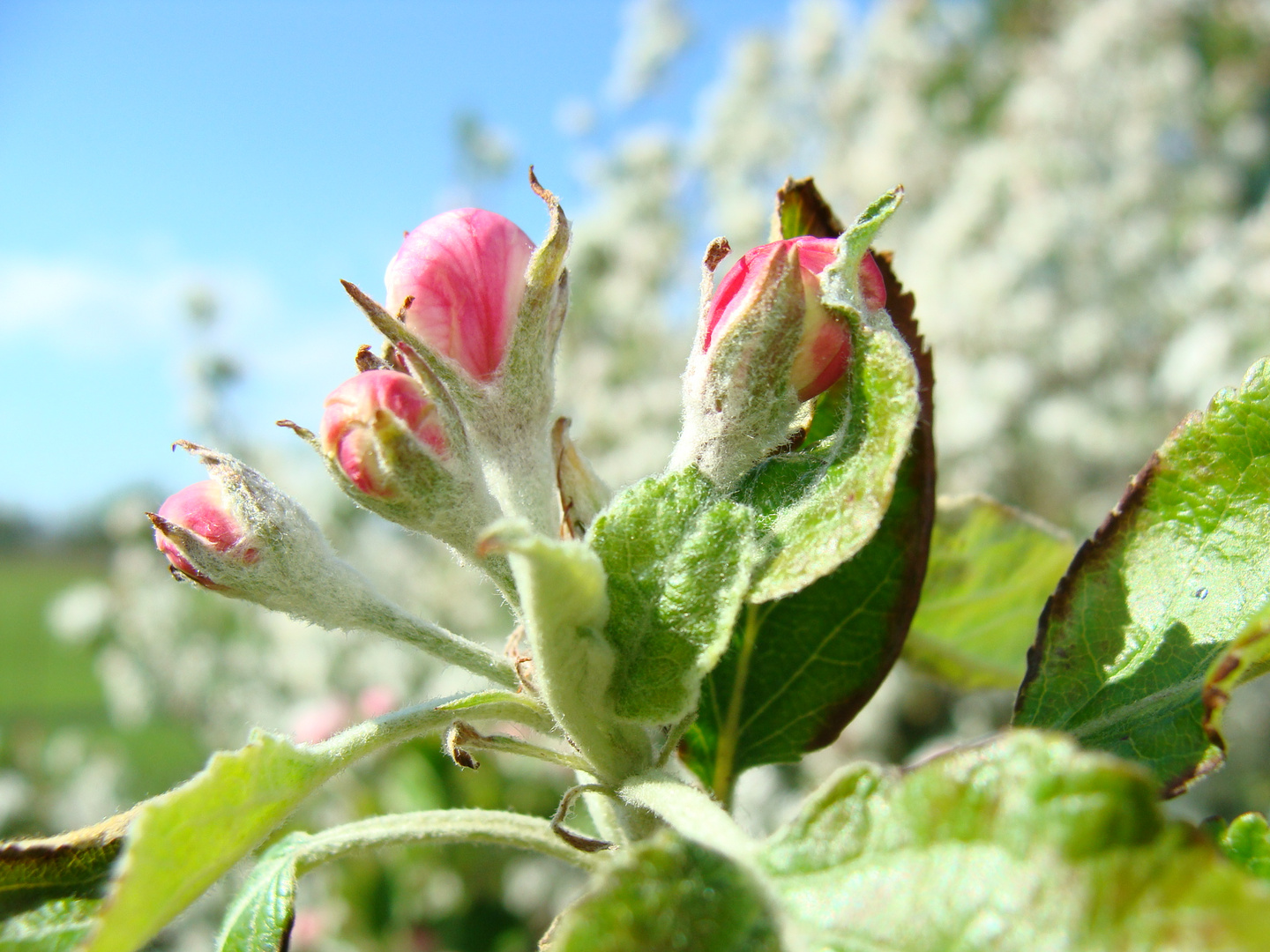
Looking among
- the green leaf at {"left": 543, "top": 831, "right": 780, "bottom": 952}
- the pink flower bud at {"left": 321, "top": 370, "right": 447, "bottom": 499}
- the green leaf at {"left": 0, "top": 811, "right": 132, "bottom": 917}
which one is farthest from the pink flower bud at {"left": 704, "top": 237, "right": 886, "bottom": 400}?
the green leaf at {"left": 0, "top": 811, "right": 132, "bottom": 917}

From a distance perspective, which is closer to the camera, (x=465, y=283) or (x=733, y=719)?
(x=465, y=283)

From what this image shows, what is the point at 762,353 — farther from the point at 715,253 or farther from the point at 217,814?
A: the point at 217,814

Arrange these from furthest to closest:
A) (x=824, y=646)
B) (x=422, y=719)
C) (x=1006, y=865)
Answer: (x=824, y=646) < (x=422, y=719) < (x=1006, y=865)

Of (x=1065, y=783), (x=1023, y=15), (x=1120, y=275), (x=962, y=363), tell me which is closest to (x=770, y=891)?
(x=1065, y=783)

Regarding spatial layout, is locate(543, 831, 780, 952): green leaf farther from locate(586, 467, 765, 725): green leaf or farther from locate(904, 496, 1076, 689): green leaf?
locate(904, 496, 1076, 689): green leaf

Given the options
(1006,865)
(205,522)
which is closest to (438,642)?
(205,522)

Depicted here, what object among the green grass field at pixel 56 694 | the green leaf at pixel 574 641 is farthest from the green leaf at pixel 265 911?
the green grass field at pixel 56 694

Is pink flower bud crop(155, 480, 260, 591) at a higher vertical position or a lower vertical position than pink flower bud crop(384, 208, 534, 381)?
lower
